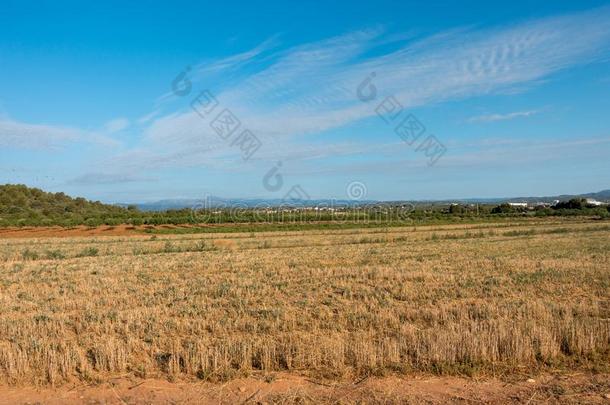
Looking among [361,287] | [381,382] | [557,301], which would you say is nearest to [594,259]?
[557,301]

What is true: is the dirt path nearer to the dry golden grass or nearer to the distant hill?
the dry golden grass

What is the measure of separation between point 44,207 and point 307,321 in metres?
104

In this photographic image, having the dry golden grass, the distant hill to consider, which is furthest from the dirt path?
the distant hill

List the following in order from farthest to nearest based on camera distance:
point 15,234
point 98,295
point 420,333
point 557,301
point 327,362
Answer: point 15,234, point 98,295, point 557,301, point 420,333, point 327,362

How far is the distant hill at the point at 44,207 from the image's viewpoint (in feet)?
254

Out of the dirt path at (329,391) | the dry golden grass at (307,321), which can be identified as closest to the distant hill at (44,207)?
the dry golden grass at (307,321)

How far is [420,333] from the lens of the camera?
843 cm

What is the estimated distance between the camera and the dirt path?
6.02 meters

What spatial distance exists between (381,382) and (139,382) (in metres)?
3.41

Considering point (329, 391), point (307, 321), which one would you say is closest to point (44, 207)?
point (307, 321)

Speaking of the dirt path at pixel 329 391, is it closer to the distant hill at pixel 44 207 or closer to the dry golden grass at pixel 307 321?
the dry golden grass at pixel 307 321

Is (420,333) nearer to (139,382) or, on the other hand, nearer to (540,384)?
(540,384)

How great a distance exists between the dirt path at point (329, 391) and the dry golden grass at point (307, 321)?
0.30 meters

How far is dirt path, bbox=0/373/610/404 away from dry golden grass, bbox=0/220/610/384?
0.98ft
